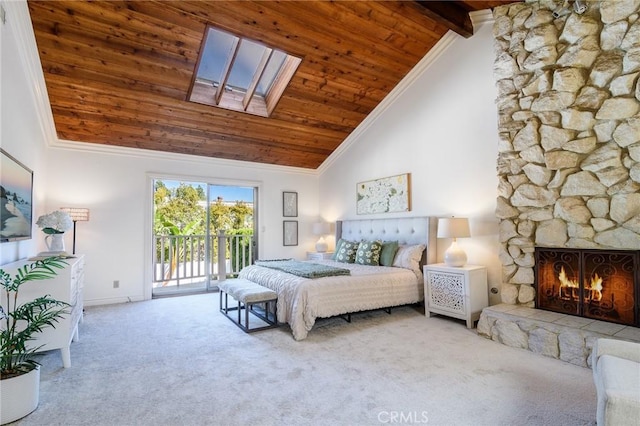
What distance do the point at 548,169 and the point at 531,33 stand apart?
142 cm

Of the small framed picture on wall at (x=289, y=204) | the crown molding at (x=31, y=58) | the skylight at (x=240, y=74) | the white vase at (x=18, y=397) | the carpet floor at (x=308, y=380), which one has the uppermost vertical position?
the skylight at (x=240, y=74)

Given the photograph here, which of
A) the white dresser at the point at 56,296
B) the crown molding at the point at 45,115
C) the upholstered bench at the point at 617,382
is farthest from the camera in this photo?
the crown molding at the point at 45,115

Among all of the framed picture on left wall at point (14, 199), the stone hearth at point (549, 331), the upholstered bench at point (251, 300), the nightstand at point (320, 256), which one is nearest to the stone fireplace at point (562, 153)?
the stone hearth at point (549, 331)

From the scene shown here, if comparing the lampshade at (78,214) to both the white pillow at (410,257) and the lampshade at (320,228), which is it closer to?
the lampshade at (320,228)

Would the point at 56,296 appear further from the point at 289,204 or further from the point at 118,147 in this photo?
the point at 289,204

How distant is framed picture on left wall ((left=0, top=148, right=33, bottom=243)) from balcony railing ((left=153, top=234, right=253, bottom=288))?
8.59 feet

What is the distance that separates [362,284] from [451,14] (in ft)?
10.8

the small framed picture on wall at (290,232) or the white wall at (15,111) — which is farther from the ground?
the white wall at (15,111)

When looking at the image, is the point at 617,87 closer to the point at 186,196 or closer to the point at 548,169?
the point at 548,169

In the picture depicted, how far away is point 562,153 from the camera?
3082mm

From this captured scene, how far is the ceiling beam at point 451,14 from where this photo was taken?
3.63 metres

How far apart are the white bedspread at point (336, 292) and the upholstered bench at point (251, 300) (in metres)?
0.14

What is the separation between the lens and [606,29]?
2822 mm

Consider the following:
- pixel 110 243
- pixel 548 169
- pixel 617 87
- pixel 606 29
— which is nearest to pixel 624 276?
pixel 548 169
